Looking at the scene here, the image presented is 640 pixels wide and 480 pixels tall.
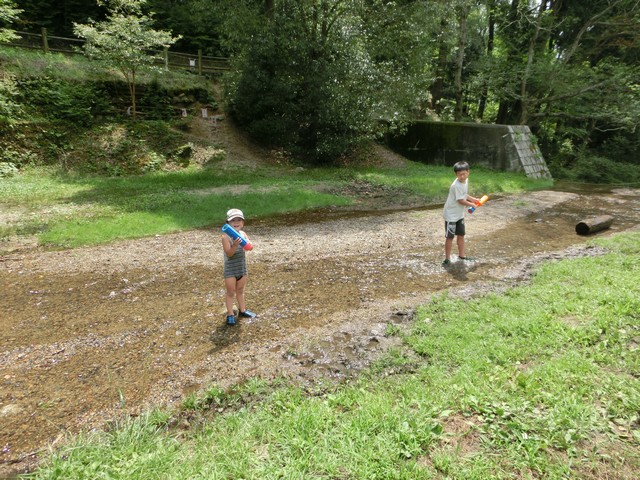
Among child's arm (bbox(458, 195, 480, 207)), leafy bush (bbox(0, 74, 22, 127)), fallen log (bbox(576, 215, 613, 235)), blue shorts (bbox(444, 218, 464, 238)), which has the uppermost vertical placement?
leafy bush (bbox(0, 74, 22, 127))

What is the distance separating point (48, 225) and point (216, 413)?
319 inches

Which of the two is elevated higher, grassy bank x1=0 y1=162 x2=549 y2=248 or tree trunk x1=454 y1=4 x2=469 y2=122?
tree trunk x1=454 y1=4 x2=469 y2=122

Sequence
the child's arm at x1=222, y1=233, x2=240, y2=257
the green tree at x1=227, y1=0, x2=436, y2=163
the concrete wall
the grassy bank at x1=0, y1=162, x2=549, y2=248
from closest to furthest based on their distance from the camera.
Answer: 1. the child's arm at x1=222, y1=233, x2=240, y2=257
2. the grassy bank at x1=0, y1=162, x2=549, y2=248
3. the green tree at x1=227, y1=0, x2=436, y2=163
4. the concrete wall

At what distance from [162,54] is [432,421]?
25.1 meters

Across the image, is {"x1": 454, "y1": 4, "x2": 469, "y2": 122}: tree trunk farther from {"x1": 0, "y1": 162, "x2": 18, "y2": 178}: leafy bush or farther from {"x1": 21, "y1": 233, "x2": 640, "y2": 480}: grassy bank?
{"x1": 0, "y1": 162, "x2": 18, "y2": 178}: leafy bush

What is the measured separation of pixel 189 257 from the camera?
7965 mm

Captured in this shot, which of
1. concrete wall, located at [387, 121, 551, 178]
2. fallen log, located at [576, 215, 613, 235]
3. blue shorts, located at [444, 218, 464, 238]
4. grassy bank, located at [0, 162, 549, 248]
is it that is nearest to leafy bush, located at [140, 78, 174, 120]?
grassy bank, located at [0, 162, 549, 248]

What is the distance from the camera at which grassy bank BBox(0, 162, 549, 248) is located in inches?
368

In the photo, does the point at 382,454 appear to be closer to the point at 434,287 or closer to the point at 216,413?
the point at 216,413

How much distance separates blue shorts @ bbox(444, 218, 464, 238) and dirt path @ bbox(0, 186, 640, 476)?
67 centimetres

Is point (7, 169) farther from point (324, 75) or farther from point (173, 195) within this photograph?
point (324, 75)

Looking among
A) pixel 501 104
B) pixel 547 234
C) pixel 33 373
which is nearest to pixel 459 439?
pixel 33 373

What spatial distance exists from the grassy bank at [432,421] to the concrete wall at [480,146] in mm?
15830

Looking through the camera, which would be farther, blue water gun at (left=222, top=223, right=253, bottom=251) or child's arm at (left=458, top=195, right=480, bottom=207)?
child's arm at (left=458, top=195, right=480, bottom=207)
